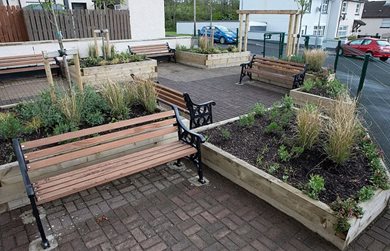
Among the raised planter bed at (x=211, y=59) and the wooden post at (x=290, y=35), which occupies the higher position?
the wooden post at (x=290, y=35)

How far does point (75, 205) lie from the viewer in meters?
3.50

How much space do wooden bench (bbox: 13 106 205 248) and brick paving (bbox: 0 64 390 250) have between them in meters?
0.31

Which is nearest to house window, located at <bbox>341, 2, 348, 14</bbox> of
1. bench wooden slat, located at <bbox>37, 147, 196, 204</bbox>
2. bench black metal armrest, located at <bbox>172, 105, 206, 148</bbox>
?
bench black metal armrest, located at <bbox>172, 105, 206, 148</bbox>

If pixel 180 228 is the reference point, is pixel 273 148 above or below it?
above

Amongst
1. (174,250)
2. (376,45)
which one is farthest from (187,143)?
(376,45)

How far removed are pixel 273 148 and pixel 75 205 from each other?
8.85 feet

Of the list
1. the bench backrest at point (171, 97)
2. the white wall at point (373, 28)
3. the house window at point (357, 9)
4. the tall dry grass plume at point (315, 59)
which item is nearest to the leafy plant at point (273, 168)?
the bench backrest at point (171, 97)

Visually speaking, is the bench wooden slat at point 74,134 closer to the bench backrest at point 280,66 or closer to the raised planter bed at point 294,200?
the raised planter bed at point 294,200

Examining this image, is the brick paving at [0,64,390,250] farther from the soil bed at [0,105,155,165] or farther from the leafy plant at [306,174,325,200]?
the soil bed at [0,105,155,165]

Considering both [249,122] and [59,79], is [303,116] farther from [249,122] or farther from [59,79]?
[59,79]

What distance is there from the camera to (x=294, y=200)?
10.5ft

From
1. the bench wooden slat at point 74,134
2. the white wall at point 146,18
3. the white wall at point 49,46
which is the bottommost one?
the bench wooden slat at point 74,134

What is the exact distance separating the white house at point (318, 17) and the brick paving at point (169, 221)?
28.7 metres

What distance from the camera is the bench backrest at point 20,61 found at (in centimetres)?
902
